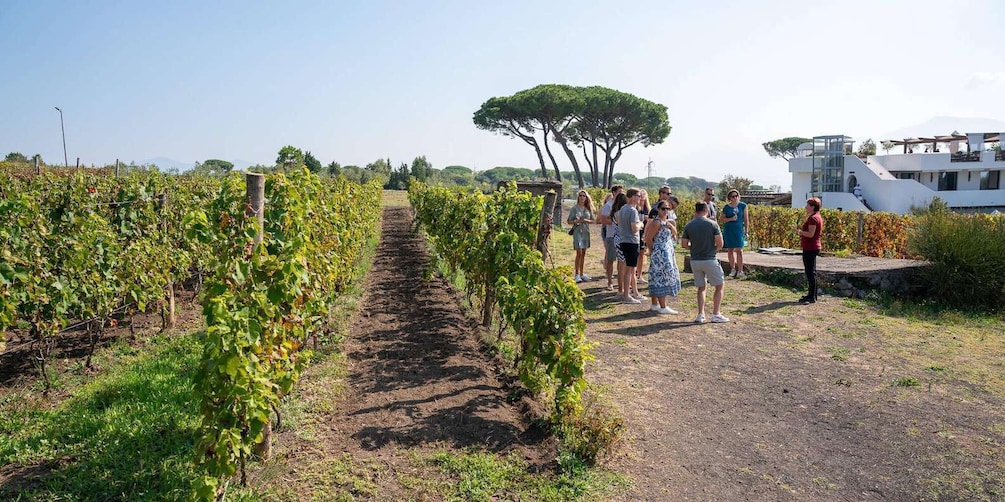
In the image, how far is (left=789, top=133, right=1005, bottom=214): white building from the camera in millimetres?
38594

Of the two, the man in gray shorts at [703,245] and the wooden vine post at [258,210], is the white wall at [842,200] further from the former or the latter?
the wooden vine post at [258,210]

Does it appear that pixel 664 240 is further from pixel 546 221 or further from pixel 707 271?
pixel 546 221

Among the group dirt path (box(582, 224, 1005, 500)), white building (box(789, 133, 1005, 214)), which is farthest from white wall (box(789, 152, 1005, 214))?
dirt path (box(582, 224, 1005, 500))

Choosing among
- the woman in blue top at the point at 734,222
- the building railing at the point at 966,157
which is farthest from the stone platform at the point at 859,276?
the building railing at the point at 966,157

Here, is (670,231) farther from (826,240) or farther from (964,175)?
(964,175)

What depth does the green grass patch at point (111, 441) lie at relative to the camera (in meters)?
3.39

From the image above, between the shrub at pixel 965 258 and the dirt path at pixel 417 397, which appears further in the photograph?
the shrub at pixel 965 258

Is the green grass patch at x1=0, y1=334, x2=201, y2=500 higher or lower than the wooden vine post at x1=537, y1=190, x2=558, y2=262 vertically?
lower

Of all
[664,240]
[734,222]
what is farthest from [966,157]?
[664,240]

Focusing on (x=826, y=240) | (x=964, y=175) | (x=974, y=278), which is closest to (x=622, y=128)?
(x=964, y=175)

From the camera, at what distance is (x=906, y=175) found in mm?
41875

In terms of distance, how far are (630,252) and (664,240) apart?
45cm

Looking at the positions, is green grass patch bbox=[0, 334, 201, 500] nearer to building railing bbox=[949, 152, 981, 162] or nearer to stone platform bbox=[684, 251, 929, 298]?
stone platform bbox=[684, 251, 929, 298]

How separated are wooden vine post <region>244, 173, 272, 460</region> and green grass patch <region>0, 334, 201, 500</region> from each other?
0.37 m
